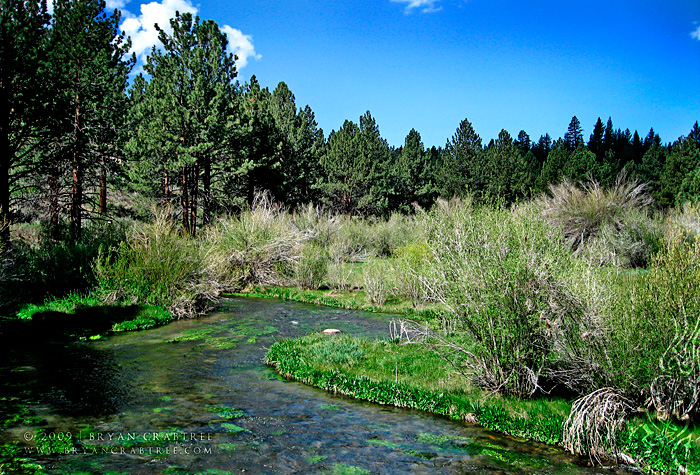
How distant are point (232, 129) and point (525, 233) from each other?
26326 mm

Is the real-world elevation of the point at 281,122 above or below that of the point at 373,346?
above

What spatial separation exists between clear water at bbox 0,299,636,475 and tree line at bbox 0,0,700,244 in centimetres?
644

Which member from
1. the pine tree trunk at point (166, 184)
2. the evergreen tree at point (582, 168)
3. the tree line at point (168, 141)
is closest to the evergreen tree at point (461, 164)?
the tree line at point (168, 141)

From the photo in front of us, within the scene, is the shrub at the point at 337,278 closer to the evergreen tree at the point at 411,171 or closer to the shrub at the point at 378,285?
the shrub at the point at 378,285

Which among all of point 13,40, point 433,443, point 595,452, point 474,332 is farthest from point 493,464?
point 13,40

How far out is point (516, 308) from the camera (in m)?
8.34

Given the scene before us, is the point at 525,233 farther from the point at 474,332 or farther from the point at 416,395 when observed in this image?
the point at 416,395

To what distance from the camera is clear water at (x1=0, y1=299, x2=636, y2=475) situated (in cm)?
652

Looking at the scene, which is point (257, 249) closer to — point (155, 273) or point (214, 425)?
point (155, 273)

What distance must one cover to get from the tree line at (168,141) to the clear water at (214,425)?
6.44 m

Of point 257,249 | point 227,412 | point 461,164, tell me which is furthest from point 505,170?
point 227,412

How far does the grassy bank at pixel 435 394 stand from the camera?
6754 millimetres

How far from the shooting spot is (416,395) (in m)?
9.23

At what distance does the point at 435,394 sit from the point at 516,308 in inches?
91.6
